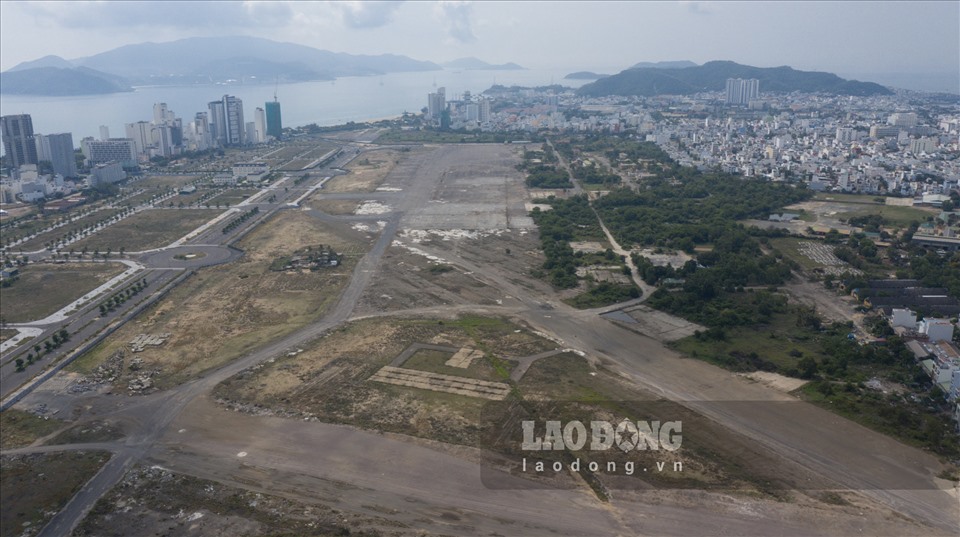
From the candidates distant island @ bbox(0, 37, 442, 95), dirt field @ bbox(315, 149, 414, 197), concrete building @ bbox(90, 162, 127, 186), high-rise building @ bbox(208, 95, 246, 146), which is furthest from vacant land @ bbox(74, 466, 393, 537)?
distant island @ bbox(0, 37, 442, 95)

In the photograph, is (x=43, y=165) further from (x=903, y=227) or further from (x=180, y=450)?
(x=903, y=227)

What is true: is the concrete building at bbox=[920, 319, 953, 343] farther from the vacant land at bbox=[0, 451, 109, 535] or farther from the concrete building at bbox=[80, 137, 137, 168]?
the concrete building at bbox=[80, 137, 137, 168]

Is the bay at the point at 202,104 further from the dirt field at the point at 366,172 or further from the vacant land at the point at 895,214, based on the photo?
the vacant land at the point at 895,214

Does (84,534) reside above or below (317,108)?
below

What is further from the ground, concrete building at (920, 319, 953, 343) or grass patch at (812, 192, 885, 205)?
grass patch at (812, 192, 885, 205)

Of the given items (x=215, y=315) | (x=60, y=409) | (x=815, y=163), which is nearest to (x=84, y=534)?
(x=60, y=409)

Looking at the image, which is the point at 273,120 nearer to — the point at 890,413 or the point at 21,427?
the point at 21,427
